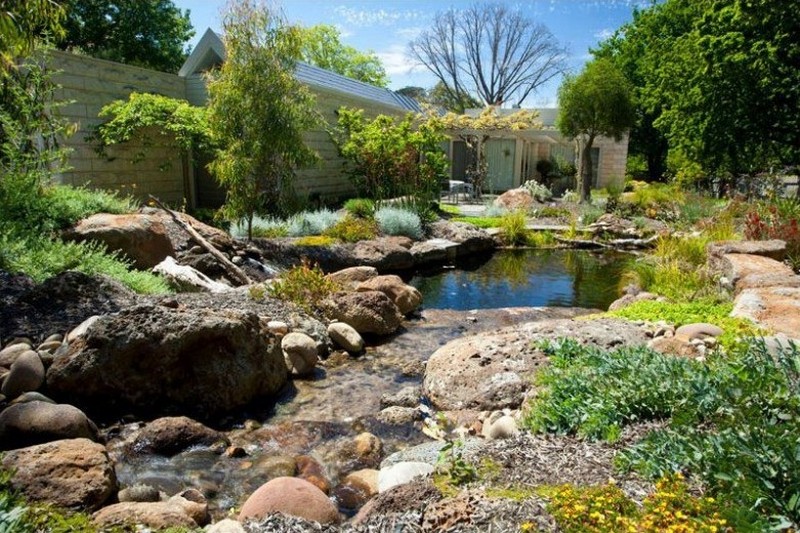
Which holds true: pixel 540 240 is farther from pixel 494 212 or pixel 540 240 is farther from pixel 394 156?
pixel 394 156

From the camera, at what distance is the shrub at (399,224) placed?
1292 cm

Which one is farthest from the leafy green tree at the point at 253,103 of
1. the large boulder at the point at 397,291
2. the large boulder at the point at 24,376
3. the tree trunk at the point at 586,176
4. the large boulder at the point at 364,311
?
the tree trunk at the point at 586,176

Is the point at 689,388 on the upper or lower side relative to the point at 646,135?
lower

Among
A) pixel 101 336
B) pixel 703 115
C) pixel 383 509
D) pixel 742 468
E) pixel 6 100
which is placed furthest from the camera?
pixel 703 115

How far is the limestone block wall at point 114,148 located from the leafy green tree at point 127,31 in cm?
1077

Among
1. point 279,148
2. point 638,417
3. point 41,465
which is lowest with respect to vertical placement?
point 41,465

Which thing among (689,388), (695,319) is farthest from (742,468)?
(695,319)

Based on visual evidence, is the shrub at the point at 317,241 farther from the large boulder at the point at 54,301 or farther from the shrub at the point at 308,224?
the large boulder at the point at 54,301

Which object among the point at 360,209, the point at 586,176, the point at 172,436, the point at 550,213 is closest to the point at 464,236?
the point at 360,209

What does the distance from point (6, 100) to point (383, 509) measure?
8704 millimetres

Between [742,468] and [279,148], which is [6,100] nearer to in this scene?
[279,148]

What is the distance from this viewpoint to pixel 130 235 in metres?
7.70

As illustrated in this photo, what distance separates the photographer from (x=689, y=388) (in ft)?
9.50

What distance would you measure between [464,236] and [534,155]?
13290mm
